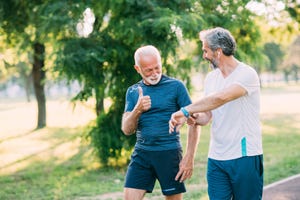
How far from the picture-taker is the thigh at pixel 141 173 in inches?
187

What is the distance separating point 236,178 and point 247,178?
8 centimetres

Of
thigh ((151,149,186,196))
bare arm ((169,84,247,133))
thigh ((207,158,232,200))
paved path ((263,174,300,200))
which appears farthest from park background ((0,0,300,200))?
bare arm ((169,84,247,133))

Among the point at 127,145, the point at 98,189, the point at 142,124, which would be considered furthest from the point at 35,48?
the point at 142,124

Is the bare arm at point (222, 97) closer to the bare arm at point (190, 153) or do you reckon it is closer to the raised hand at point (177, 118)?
the raised hand at point (177, 118)

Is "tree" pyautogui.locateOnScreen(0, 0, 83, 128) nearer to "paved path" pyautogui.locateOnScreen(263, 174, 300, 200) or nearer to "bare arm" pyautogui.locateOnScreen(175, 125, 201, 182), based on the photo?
"paved path" pyautogui.locateOnScreen(263, 174, 300, 200)

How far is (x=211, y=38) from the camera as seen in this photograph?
13.7 ft

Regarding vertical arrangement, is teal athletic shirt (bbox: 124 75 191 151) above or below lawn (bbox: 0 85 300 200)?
above

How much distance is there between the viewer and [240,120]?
4.18m

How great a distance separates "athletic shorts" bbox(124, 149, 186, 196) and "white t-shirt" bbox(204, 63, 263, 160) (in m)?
0.56

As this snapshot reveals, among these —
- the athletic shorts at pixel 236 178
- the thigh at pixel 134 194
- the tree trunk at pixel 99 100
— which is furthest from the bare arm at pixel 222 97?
the tree trunk at pixel 99 100

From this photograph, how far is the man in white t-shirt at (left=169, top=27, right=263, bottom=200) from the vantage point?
4.13 metres

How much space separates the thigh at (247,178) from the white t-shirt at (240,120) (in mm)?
57

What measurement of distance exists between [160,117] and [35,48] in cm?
1604

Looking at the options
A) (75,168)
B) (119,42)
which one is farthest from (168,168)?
(75,168)
